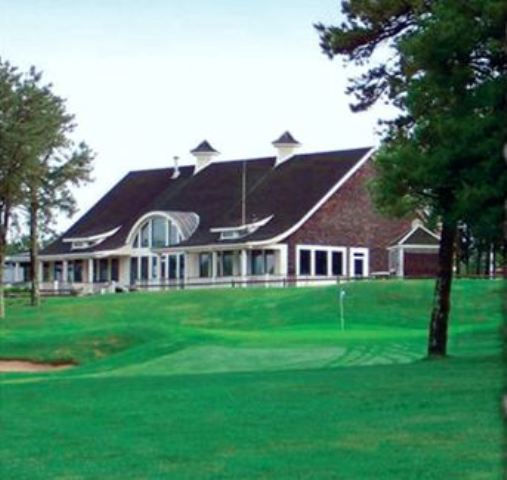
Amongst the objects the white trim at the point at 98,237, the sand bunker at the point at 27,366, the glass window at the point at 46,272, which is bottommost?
the sand bunker at the point at 27,366

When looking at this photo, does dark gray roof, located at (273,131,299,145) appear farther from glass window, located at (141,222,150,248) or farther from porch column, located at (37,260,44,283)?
porch column, located at (37,260,44,283)

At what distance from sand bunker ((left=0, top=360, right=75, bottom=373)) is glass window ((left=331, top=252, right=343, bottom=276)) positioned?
35.7m

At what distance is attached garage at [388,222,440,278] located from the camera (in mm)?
71500

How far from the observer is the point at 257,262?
70.8 metres

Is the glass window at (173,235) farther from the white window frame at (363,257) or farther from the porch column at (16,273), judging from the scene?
the porch column at (16,273)

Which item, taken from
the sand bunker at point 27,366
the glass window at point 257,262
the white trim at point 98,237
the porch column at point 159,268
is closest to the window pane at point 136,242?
the porch column at point 159,268

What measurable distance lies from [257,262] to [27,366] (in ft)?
116

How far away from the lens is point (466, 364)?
24047 mm

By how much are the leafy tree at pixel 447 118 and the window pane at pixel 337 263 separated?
44766 millimetres

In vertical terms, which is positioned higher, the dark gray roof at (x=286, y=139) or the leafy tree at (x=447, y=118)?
the dark gray roof at (x=286, y=139)

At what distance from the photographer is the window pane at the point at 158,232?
75688 mm

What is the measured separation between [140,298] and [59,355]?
896 inches

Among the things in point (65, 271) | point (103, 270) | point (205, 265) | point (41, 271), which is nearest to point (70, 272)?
point (65, 271)

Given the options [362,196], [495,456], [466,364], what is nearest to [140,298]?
[362,196]
